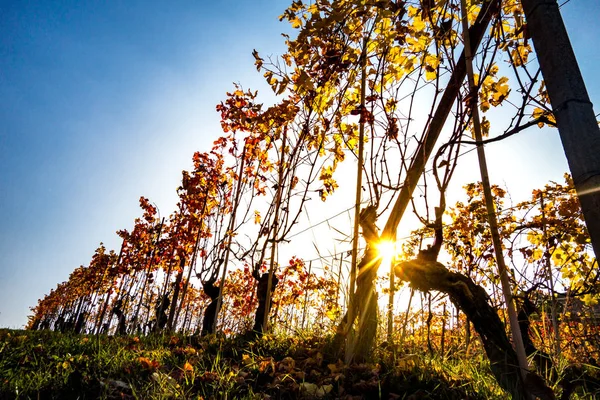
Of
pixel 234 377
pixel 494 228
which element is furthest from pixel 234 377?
pixel 494 228

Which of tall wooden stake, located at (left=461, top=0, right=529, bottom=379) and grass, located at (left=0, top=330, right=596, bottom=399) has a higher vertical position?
tall wooden stake, located at (left=461, top=0, right=529, bottom=379)

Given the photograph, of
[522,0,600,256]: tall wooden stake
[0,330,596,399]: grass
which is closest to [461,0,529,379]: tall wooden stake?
[0,330,596,399]: grass

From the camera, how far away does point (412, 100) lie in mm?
2656

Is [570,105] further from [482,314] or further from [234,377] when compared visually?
[234,377]

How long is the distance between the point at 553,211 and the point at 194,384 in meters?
7.06

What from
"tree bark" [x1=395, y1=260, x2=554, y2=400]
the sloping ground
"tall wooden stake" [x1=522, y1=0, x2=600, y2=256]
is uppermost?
"tall wooden stake" [x1=522, y1=0, x2=600, y2=256]

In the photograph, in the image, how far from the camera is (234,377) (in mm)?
2311

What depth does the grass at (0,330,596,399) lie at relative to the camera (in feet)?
6.71

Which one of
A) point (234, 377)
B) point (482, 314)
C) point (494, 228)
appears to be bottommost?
point (234, 377)

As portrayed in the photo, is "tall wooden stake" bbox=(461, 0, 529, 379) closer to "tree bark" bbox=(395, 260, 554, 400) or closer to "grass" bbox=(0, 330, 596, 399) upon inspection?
"tree bark" bbox=(395, 260, 554, 400)

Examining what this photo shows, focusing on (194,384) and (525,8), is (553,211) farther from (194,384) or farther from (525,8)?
(194,384)

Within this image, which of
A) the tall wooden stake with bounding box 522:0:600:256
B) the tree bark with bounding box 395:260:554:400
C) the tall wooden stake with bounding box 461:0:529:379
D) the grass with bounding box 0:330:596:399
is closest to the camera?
the tall wooden stake with bounding box 522:0:600:256

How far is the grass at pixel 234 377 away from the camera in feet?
6.71

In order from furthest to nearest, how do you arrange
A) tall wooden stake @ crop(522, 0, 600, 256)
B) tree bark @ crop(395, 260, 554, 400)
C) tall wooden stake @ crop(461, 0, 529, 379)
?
tree bark @ crop(395, 260, 554, 400) → tall wooden stake @ crop(461, 0, 529, 379) → tall wooden stake @ crop(522, 0, 600, 256)
